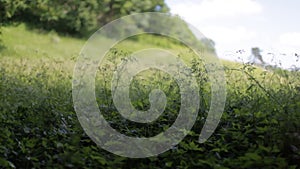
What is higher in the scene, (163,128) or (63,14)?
(63,14)

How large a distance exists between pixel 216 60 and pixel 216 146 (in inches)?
71.3

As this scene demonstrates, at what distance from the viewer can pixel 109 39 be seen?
14500mm

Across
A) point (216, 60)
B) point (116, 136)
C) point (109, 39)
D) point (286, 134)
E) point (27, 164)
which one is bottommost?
point (27, 164)

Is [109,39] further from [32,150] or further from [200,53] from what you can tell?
[32,150]

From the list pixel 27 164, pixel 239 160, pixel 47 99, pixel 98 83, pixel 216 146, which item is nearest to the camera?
pixel 239 160

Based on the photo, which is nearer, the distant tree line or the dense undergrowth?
the dense undergrowth

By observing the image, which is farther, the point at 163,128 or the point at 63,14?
the point at 63,14

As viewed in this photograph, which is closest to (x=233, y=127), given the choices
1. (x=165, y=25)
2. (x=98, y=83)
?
→ (x=98, y=83)

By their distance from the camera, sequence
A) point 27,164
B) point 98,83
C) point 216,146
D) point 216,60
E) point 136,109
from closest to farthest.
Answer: point 27,164 < point 216,146 < point 136,109 < point 216,60 < point 98,83

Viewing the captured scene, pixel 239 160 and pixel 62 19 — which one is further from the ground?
pixel 62 19

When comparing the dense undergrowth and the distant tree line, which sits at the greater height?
the distant tree line

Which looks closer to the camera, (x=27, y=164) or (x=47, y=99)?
(x=27, y=164)

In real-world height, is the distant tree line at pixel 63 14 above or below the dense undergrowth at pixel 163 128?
above

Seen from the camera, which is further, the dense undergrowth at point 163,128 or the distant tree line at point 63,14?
the distant tree line at point 63,14
